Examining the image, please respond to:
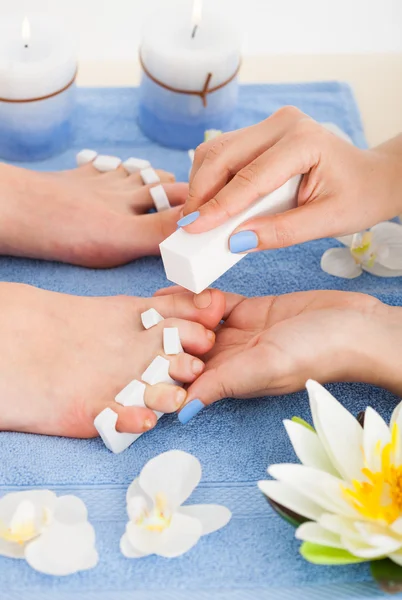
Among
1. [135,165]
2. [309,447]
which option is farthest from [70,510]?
[135,165]

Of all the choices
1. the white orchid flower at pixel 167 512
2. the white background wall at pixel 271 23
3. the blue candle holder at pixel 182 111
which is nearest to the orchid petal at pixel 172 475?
the white orchid flower at pixel 167 512

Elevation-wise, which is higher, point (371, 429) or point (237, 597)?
point (371, 429)

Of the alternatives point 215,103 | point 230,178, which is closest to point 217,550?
point 230,178

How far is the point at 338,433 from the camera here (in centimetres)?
88

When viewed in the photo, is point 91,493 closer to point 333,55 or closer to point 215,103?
point 215,103

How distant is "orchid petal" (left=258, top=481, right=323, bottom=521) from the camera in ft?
2.68

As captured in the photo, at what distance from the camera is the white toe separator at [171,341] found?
1090 mm

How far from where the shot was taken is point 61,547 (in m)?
0.88

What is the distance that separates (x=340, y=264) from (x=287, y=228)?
0.29m

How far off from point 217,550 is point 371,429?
0.22 metres

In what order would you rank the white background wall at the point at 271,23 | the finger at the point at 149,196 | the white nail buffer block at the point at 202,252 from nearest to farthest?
the white nail buffer block at the point at 202,252
the finger at the point at 149,196
the white background wall at the point at 271,23

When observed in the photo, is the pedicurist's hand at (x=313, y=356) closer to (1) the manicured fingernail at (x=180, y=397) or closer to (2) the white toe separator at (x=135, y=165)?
(1) the manicured fingernail at (x=180, y=397)

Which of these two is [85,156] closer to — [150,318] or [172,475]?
[150,318]

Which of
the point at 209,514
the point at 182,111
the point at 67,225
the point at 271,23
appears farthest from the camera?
the point at 271,23
